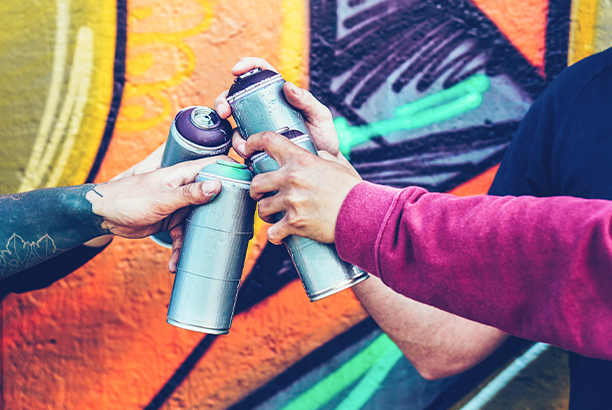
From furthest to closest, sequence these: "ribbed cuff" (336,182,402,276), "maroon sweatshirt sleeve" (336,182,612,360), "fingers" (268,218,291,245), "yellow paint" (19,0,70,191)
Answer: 1. "yellow paint" (19,0,70,191)
2. "fingers" (268,218,291,245)
3. "ribbed cuff" (336,182,402,276)
4. "maroon sweatshirt sleeve" (336,182,612,360)

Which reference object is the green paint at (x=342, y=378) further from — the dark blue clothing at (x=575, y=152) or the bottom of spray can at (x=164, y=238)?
the bottom of spray can at (x=164, y=238)

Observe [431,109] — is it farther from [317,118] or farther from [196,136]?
[196,136]

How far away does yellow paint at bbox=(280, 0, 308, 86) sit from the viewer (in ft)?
4.96

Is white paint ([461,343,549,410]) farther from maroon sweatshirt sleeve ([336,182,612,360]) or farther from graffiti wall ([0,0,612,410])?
maroon sweatshirt sleeve ([336,182,612,360])

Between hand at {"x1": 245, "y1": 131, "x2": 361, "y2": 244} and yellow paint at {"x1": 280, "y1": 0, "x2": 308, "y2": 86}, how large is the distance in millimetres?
776

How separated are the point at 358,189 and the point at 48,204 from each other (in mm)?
932

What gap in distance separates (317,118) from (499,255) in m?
0.64

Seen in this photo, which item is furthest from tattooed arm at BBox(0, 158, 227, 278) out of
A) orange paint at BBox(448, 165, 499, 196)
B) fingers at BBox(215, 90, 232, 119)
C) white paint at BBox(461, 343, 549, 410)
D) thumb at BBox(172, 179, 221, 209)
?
white paint at BBox(461, 343, 549, 410)

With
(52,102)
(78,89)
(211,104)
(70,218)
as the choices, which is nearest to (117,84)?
(78,89)

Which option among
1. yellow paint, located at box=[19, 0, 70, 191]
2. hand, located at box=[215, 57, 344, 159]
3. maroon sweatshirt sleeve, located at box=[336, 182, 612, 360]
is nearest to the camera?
maroon sweatshirt sleeve, located at box=[336, 182, 612, 360]

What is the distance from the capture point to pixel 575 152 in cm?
102

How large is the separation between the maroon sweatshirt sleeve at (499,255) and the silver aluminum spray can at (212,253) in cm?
29

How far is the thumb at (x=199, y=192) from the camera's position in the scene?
87 centimetres

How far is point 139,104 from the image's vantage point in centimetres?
148
